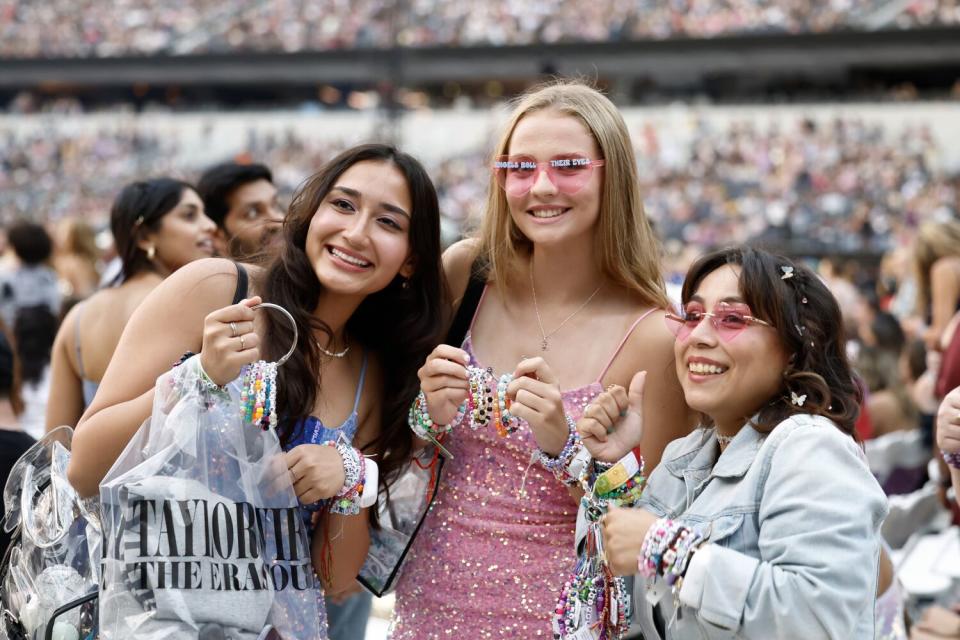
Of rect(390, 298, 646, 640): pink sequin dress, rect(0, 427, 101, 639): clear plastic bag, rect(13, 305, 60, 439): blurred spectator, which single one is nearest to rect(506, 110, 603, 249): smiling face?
rect(390, 298, 646, 640): pink sequin dress

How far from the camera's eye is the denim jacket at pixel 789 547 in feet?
6.10

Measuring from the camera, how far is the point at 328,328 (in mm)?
2555

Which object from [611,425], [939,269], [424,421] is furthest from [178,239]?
[939,269]

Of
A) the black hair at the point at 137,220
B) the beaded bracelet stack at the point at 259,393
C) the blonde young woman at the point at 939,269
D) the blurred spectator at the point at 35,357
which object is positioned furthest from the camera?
the blonde young woman at the point at 939,269

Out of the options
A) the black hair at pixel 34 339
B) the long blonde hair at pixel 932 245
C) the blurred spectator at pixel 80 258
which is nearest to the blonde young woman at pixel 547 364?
the black hair at pixel 34 339

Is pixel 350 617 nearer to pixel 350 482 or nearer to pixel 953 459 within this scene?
pixel 350 482

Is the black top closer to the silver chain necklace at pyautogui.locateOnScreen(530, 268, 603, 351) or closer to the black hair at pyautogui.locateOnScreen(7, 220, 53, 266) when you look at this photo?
the silver chain necklace at pyautogui.locateOnScreen(530, 268, 603, 351)

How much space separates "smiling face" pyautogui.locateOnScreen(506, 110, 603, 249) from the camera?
255cm

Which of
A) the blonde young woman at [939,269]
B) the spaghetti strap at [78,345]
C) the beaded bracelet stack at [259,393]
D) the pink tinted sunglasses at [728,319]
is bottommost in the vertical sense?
the blonde young woman at [939,269]

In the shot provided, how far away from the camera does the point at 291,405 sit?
95.1 inches

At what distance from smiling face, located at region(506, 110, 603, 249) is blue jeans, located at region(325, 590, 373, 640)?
1.78 m

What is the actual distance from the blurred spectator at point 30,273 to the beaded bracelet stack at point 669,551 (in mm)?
6467

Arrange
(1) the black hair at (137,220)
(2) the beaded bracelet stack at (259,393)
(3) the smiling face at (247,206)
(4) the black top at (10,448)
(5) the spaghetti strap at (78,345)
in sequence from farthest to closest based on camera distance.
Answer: (3) the smiling face at (247,206)
(1) the black hair at (137,220)
(5) the spaghetti strap at (78,345)
(4) the black top at (10,448)
(2) the beaded bracelet stack at (259,393)

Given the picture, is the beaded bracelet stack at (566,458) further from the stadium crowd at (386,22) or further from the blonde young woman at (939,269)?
the stadium crowd at (386,22)
